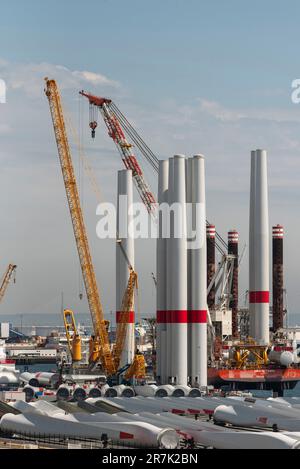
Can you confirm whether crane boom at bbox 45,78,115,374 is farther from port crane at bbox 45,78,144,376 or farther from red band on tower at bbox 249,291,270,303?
red band on tower at bbox 249,291,270,303

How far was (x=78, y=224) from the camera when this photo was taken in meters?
170

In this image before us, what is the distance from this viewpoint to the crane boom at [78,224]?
168750mm

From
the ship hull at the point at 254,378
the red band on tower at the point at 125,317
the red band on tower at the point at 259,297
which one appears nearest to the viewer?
the red band on tower at the point at 125,317

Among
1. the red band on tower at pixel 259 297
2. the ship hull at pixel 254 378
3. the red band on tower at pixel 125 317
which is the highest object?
the red band on tower at pixel 259 297

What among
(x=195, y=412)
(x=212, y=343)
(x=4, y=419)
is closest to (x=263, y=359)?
(x=212, y=343)

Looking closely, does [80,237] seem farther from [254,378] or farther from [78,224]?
[254,378]

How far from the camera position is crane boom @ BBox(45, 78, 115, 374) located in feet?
554

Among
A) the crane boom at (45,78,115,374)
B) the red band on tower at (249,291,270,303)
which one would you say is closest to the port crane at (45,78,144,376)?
the crane boom at (45,78,115,374)

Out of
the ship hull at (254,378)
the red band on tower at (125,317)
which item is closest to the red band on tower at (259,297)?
the ship hull at (254,378)

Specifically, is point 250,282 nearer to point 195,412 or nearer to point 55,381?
point 55,381

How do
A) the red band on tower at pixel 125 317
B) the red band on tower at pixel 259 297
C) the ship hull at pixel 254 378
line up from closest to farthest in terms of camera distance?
the red band on tower at pixel 125 317
the red band on tower at pixel 259 297
the ship hull at pixel 254 378

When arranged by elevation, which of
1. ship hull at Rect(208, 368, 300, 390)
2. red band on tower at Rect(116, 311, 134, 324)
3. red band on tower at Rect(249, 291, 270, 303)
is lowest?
ship hull at Rect(208, 368, 300, 390)

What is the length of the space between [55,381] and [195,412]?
5742cm

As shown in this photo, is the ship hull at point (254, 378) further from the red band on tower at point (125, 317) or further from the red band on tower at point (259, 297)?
the red band on tower at point (125, 317)
